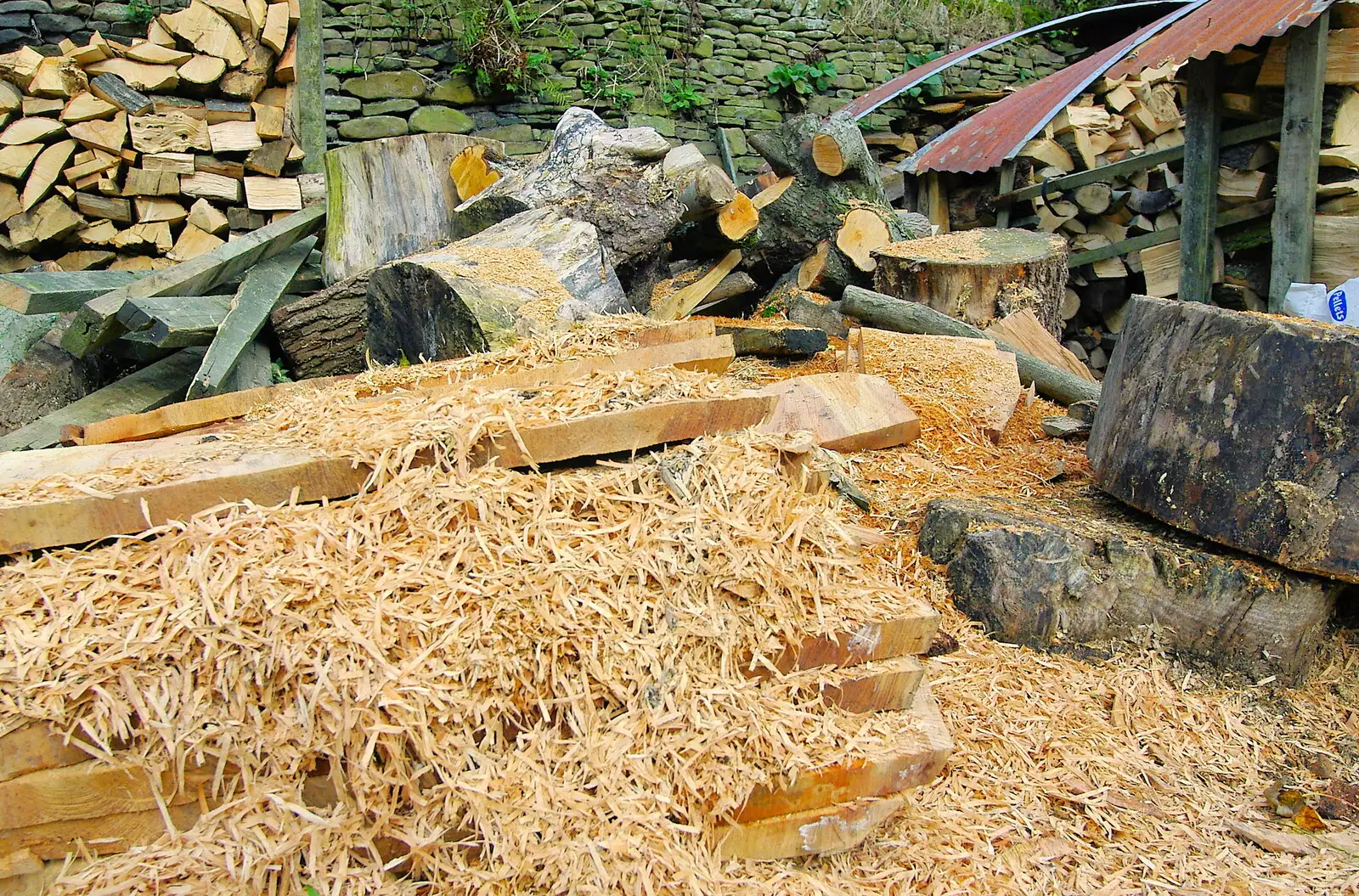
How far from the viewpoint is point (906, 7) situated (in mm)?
12336

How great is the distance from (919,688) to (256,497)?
1.57 metres

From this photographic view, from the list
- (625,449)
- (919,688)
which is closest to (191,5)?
(625,449)

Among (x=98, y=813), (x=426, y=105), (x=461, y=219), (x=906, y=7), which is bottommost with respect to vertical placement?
(x=98, y=813)

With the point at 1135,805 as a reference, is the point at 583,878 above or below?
above

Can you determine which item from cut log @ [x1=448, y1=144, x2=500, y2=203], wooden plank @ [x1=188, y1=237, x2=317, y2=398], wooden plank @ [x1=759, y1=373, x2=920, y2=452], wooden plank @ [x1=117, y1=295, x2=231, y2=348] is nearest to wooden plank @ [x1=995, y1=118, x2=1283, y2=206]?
cut log @ [x1=448, y1=144, x2=500, y2=203]

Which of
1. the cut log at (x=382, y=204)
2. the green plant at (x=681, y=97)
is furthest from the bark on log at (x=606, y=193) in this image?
the green plant at (x=681, y=97)

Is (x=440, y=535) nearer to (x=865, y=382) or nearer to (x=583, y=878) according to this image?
(x=583, y=878)

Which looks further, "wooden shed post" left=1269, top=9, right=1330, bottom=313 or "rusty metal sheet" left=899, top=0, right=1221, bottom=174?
"rusty metal sheet" left=899, top=0, right=1221, bottom=174

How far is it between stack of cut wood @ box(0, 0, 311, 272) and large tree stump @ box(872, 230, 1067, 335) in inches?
A: 153

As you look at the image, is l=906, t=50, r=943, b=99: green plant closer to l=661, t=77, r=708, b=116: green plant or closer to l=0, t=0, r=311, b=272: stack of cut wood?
l=661, t=77, r=708, b=116: green plant

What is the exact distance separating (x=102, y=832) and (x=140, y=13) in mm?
6733

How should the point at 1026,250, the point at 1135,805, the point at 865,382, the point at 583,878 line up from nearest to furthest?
the point at 583,878
the point at 1135,805
the point at 865,382
the point at 1026,250

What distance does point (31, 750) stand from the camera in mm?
1726

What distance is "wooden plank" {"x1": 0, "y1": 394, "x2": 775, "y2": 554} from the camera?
1.91 m
